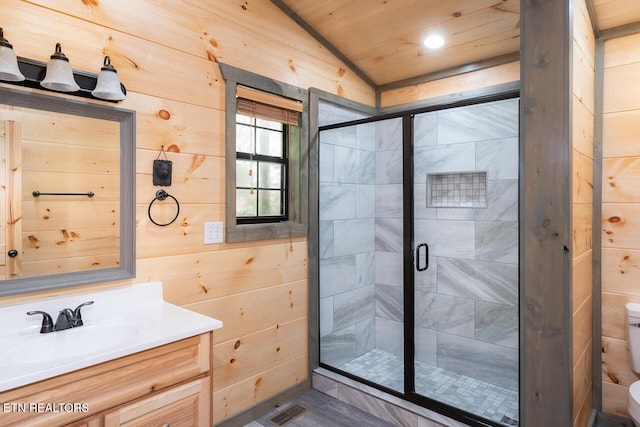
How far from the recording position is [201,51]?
2.09 m

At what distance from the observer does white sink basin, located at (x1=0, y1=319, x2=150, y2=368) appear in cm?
133

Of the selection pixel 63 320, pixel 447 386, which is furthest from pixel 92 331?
pixel 447 386

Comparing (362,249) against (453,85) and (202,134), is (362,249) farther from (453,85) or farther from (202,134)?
(202,134)

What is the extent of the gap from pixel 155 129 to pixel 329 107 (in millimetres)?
1419

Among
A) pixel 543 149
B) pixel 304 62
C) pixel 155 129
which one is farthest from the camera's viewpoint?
pixel 304 62

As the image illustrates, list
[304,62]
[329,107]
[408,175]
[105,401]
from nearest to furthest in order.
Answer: [105,401], [408,175], [304,62], [329,107]

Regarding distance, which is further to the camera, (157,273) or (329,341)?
(329,341)

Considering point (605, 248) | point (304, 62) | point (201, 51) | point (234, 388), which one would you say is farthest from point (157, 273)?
point (605, 248)

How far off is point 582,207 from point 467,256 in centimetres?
98

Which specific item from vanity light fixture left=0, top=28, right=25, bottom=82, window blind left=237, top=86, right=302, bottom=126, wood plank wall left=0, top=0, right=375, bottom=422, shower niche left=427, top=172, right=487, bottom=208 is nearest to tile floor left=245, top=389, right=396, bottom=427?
wood plank wall left=0, top=0, right=375, bottom=422

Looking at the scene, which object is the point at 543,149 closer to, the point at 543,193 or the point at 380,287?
the point at 543,193

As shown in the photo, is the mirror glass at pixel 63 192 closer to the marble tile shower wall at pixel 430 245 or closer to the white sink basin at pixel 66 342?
the white sink basin at pixel 66 342

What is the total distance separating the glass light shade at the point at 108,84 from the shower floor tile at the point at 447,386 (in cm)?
234

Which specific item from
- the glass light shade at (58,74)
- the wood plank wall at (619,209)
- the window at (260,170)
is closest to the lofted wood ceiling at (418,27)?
the wood plank wall at (619,209)
